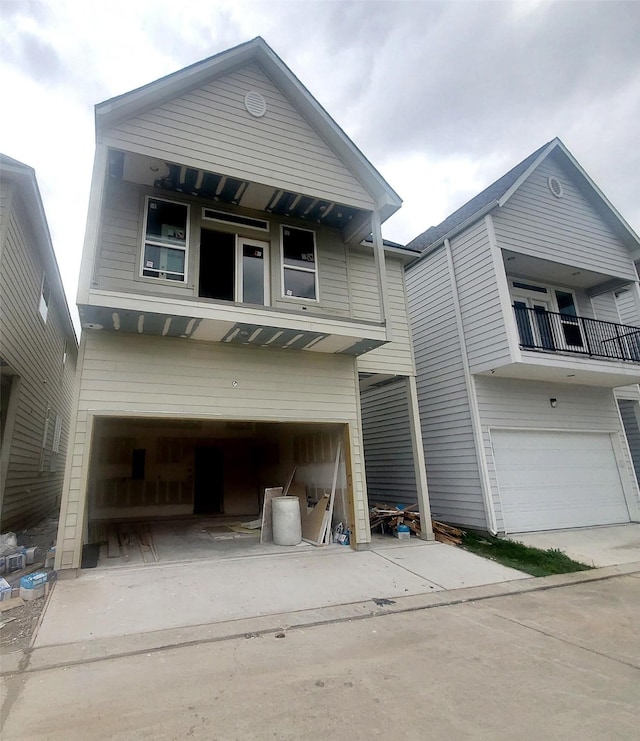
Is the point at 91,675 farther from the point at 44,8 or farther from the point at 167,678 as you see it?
the point at 44,8

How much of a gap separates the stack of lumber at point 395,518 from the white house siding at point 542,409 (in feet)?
5.65

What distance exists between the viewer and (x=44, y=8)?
6086 mm

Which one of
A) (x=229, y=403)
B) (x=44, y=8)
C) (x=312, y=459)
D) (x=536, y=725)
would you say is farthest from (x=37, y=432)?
(x=536, y=725)

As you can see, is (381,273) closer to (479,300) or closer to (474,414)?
(479,300)

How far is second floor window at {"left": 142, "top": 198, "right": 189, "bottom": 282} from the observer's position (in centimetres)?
687

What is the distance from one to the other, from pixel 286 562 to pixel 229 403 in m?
2.74

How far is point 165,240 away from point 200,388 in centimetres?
274

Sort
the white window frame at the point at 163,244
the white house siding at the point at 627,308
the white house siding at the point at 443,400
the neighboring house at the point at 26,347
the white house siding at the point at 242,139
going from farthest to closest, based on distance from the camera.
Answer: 1. the white house siding at the point at 627,308
2. the white house siding at the point at 443,400
3. the white window frame at the point at 163,244
4. the neighboring house at the point at 26,347
5. the white house siding at the point at 242,139

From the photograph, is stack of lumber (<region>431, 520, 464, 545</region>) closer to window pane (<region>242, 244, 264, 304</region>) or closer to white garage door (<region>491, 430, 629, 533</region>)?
white garage door (<region>491, 430, 629, 533</region>)

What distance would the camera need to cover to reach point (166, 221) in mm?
7160

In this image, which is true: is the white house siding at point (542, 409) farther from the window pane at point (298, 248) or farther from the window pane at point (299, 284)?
the window pane at point (298, 248)

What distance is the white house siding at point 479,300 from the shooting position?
8711mm

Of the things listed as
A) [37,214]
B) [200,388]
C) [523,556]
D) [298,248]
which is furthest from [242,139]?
[523,556]

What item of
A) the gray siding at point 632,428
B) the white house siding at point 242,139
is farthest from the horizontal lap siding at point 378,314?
the gray siding at point 632,428
